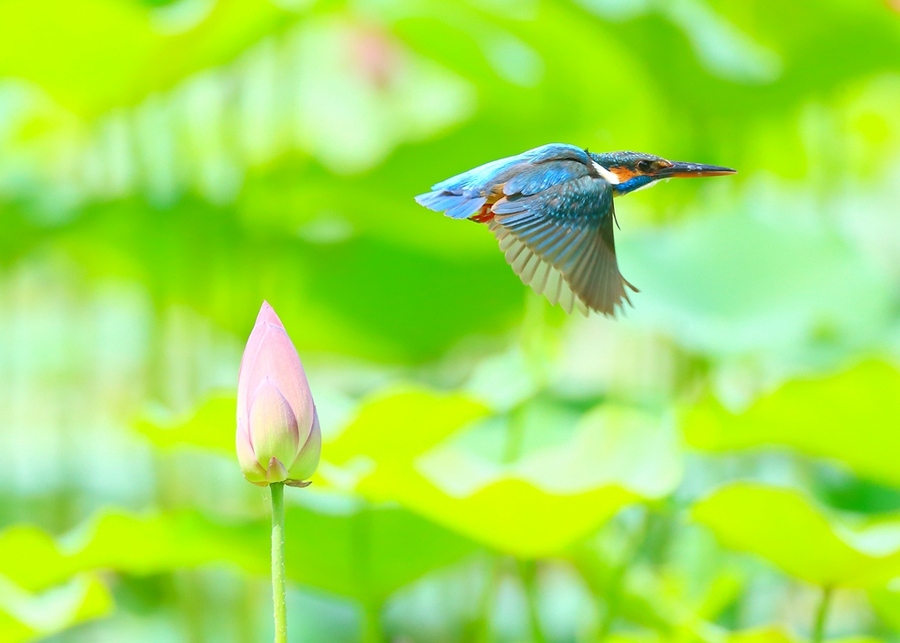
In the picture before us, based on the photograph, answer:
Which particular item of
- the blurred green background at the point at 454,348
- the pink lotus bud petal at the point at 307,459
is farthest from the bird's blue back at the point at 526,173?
the blurred green background at the point at 454,348

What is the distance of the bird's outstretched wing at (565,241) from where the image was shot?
1.30 feet

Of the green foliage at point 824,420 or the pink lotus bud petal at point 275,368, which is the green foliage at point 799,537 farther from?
the pink lotus bud petal at point 275,368

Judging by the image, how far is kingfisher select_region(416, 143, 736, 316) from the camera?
40 centimetres

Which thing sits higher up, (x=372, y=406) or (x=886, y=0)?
(x=886, y=0)

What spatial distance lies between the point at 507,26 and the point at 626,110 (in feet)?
0.73

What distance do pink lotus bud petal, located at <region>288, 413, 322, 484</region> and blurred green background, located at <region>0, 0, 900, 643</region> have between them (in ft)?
0.80

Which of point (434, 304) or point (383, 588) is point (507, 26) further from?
point (383, 588)

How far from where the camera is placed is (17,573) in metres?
0.86

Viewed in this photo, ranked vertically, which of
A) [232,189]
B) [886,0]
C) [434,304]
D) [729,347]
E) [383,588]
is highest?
[886,0]

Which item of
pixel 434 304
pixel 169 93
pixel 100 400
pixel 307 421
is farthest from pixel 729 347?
pixel 100 400

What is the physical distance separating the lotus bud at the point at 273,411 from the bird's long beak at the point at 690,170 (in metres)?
0.14

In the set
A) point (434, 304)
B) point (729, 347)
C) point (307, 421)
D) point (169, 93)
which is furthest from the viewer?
point (434, 304)

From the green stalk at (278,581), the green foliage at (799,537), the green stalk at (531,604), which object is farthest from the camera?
the green stalk at (531,604)

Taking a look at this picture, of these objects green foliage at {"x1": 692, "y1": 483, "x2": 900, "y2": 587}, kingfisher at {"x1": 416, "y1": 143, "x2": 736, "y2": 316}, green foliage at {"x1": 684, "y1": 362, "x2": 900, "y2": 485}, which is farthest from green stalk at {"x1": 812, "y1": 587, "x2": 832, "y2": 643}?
kingfisher at {"x1": 416, "y1": 143, "x2": 736, "y2": 316}
